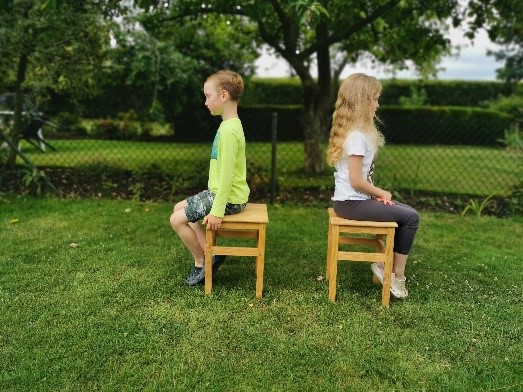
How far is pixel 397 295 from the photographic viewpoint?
3.73 m

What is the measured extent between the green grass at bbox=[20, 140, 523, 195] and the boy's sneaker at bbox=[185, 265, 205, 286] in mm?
3608

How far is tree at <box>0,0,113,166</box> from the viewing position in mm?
6754

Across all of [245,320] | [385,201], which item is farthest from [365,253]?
[245,320]

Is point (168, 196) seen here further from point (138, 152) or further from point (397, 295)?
point (397, 295)

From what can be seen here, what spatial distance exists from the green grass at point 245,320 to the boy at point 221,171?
1.60 feet

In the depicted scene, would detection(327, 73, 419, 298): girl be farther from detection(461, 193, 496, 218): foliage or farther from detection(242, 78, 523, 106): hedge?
detection(242, 78, 523, 106): hedge

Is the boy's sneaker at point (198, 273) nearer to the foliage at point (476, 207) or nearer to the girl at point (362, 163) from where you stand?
A: the girl at point (362, 163)

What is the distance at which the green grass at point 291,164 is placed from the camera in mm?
7984

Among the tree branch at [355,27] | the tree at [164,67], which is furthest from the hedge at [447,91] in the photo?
the tree branch at [355,27]

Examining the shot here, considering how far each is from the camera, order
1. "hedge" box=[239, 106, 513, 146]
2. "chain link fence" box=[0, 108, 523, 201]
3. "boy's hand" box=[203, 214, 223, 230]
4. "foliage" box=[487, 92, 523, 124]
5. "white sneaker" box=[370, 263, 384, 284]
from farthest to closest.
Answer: "foliage" box=[487, 92, 523, 124] < "hedge" box=[239, 106, 513, 146] < "chain link fence" box=[0, 108, 523, 201] < "white sneaker" box=[370, 263, 384, 284] < "boy's hand" box=[203, 214, 223, 230]

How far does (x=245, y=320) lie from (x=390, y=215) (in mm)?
1233

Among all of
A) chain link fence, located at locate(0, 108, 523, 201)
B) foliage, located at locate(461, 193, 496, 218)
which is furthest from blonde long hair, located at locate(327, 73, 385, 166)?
foliage, located at locate(461, 193, 496, 218)

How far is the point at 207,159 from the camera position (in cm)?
823

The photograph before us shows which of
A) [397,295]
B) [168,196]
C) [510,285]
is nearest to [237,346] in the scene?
[397,295]
